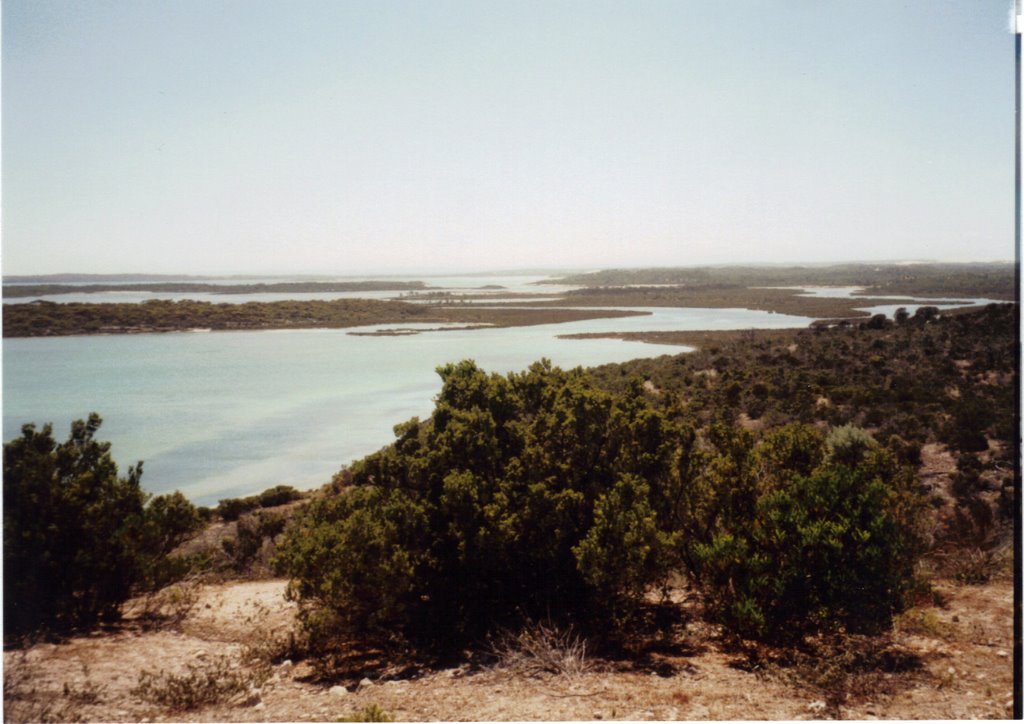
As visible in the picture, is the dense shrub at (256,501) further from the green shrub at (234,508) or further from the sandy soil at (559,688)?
A: the sandy soil at (559,688)

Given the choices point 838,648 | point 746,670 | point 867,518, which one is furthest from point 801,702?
point 867,518

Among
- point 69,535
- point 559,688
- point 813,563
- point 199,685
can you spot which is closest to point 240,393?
point 69,535

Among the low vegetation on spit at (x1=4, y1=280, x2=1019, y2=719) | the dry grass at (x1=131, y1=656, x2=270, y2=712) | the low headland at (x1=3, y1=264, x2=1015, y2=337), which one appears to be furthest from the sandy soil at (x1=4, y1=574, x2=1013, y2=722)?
the low headland at (x1=3, y1=264, x2=1015, y2=337)

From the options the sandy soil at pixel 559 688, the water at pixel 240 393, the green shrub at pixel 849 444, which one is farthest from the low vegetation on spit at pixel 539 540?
the water at pixel 240 393

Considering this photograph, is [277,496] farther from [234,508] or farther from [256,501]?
[234,508]

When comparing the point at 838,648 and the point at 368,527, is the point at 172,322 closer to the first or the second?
the point at 368,527
